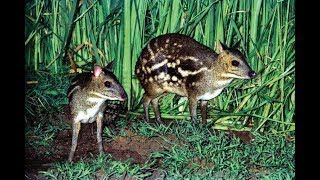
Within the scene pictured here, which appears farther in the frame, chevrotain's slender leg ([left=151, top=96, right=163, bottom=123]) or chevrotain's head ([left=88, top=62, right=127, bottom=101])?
chevrotain's slender leg ([left=151, top=96, right=163, bottom=123])

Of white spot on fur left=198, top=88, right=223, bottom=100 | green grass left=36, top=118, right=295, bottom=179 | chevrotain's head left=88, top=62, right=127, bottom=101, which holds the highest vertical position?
chevrotain's head left=88, top=62, right=127, bottom=101

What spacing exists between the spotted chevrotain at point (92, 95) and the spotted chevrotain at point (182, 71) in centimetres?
18

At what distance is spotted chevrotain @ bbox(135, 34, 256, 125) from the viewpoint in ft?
8.63

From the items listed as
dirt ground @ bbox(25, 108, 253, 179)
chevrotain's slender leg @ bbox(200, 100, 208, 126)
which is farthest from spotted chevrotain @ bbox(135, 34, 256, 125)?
dirt ground @ bbox(25, 108, 253, 179)

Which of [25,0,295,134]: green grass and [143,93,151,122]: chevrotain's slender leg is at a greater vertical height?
[25,0,295,134]: green grass

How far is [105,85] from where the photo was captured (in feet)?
8.23

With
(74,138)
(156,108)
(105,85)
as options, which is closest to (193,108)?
(156,108)

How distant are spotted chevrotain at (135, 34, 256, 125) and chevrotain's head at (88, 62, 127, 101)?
6.9 inches

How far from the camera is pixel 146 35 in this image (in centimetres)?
264

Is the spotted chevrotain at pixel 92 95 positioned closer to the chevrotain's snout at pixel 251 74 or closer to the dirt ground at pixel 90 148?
the dirt ground at pixel 90 148

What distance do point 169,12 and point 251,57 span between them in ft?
1.19

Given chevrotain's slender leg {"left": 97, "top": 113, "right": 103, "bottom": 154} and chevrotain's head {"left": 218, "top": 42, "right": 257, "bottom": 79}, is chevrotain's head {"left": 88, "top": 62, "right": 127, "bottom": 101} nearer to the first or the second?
chevrotain's slender leg {"left": 97, "top": 113, "right": 103, "bottom": 154}

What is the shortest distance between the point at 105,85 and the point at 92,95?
0.07 m

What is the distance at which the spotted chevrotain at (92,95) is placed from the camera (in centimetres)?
251
